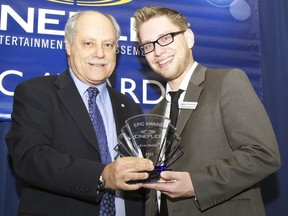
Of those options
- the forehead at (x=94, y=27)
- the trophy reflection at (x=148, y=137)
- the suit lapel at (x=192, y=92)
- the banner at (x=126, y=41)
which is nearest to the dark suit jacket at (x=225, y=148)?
the suit lapel at (x=192, y=92)

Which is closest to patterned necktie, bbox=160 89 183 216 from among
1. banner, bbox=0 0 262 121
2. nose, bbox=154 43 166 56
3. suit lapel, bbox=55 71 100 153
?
nose, bbox=154 43 166 56

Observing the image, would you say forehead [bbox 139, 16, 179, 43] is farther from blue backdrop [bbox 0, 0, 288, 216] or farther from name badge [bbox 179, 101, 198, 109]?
blue backdrop [bbox 0, 0, 288, 216]

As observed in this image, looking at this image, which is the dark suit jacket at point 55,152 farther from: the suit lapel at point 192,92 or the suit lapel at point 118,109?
the suit lapel at point 192,92

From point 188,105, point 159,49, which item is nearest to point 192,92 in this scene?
point 188,105

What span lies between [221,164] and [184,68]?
23.4 inches

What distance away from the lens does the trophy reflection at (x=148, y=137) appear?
5.37ft

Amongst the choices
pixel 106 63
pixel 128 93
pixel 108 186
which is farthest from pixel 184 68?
pixel 128 93

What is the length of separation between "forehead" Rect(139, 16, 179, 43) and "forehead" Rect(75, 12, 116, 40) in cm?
18

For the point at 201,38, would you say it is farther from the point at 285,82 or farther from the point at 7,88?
the point at 7,88

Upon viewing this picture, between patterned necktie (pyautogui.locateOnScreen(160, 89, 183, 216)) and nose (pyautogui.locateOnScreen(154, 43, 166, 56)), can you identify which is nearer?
patterned necktie (pyautogui.locateOnScreen(160, 89, 183, 216))

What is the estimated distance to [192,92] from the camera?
6.10 feet

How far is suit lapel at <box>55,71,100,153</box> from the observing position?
1.83m

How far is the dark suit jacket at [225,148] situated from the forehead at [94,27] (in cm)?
53

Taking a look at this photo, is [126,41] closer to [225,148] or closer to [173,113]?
[173,113]
